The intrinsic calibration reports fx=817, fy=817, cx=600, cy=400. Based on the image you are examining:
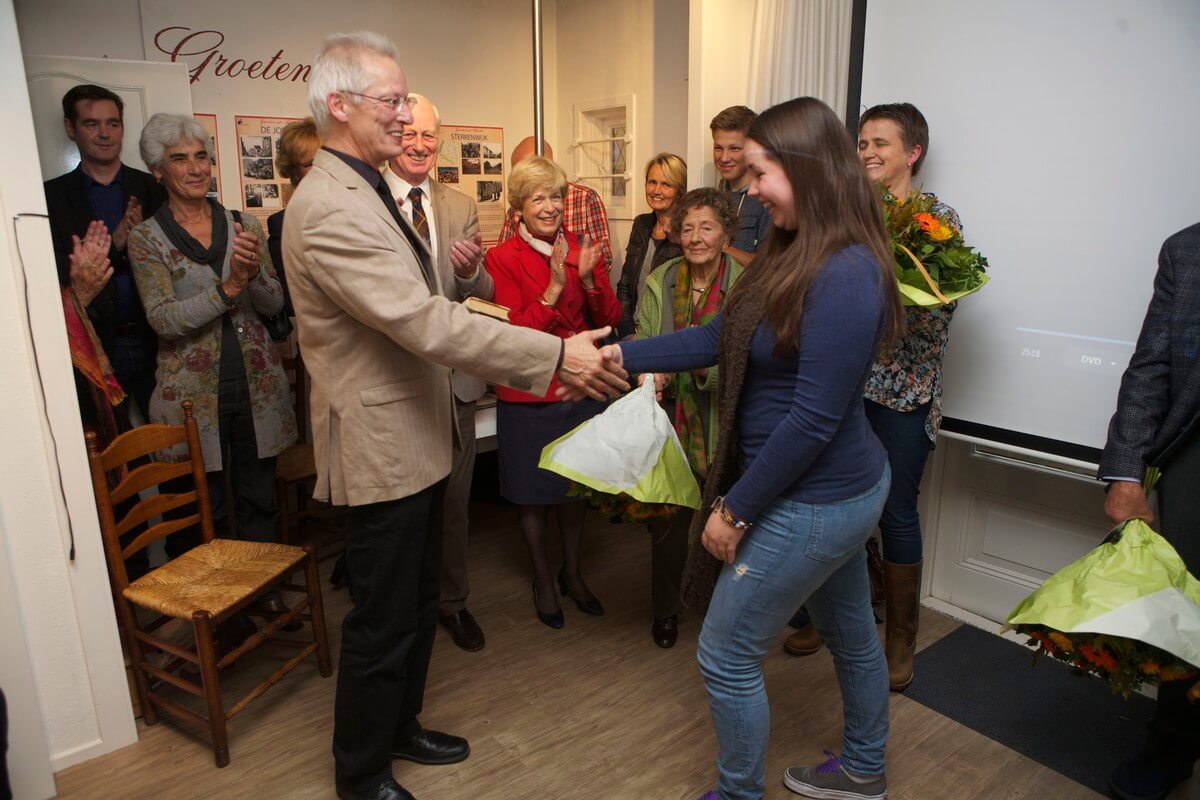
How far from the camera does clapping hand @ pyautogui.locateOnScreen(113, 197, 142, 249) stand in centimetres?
282

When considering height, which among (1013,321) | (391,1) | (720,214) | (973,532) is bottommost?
(973,532)

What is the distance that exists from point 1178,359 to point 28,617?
2.88 metres

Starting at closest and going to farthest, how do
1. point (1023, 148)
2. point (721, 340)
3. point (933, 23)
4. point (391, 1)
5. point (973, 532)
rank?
point (721, 340) < point (1023, 148) < point (933, 23) < point (973, 532) < point (391, 1)

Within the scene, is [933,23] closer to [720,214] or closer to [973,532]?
[720,214]

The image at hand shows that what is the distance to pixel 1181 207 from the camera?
2.11 m

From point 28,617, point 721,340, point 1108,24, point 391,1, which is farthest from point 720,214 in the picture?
point 391,1

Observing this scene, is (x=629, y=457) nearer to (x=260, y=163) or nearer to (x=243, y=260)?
(x=243, y=260)

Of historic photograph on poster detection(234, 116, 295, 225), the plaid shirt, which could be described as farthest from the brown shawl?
historic photograph on poster detection(234, 116, 295, 225)

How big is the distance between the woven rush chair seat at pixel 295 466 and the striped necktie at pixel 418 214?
1.17 metres

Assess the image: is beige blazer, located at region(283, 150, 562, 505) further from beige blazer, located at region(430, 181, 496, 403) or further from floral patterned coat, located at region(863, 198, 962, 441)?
floral patterned coat, located at region(863, 198, 962, 441)

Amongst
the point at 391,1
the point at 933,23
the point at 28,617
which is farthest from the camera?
the point at 391,1

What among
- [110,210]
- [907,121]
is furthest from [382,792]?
[907,121]

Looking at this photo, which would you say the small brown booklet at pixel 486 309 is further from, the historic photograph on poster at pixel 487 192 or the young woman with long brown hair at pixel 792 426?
the historic photograph on poster at pixel 487 192

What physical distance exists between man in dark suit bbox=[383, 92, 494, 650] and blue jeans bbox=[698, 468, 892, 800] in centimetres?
115
